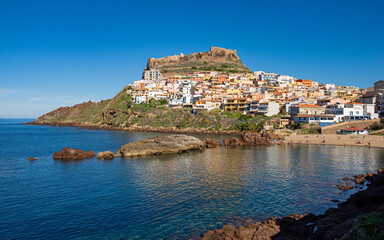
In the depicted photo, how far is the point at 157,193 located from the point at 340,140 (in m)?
54.3

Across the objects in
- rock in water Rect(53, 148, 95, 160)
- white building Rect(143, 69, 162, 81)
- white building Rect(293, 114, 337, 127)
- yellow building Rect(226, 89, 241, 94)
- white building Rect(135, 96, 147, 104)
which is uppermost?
white building Rect(143, 69, 162, 81)

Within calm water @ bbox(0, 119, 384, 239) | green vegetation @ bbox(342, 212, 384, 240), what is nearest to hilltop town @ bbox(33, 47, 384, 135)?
calm water @ bbox(0, 119, 384, 239)

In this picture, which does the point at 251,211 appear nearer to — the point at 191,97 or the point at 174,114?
the point at 174,114

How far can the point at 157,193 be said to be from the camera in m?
26.6

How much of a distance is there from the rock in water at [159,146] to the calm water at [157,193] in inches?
210

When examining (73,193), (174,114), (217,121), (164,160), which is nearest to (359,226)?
(73,193)

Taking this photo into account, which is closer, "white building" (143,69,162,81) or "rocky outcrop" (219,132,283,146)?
"rocky outcrop" (219,132,283,146)

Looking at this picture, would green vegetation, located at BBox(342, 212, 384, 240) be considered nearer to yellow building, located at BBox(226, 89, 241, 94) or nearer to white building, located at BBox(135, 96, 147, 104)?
yellow building, located at BBox(226, 89, 241, 94)

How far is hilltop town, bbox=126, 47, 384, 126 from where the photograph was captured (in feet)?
273

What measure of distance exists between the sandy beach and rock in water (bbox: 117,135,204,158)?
93.5 feet

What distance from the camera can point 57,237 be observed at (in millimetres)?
17531

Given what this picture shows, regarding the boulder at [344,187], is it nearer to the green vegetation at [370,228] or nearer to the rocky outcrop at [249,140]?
the green vegetation at [370,228]

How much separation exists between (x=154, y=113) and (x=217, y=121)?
3402cm

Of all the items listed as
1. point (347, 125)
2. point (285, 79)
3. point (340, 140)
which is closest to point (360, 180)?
point (340, 140)
